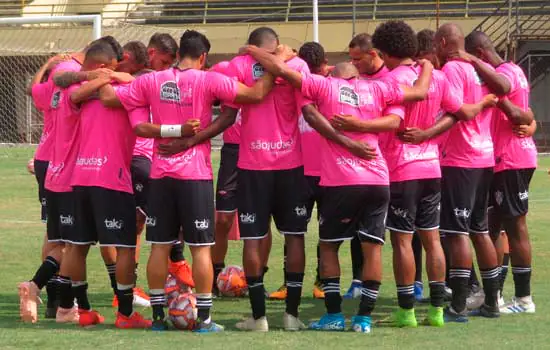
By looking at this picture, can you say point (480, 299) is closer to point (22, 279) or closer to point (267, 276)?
point (267, 276)

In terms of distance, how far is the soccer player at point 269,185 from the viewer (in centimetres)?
895

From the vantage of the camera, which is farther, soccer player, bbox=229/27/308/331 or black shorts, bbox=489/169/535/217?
black shorts, bbox=489/169/535/217

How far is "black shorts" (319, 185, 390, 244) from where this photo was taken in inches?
343


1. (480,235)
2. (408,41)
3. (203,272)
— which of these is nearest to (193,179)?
(203,272)

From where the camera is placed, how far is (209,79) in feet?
28.6

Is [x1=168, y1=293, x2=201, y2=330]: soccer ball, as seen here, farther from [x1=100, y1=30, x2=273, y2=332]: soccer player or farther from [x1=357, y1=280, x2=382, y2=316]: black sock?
[x1=357, y1=280, x2=382, y2=316]: black sock

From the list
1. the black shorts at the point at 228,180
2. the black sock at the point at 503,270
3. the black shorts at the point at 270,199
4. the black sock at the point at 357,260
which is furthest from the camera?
the black shorts at the point at 228,180

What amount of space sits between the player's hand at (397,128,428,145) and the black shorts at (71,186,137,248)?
2286 mm

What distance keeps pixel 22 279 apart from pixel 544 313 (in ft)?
17.8

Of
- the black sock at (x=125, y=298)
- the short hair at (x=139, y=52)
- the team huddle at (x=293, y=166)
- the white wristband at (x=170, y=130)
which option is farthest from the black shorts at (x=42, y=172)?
the white wristband at (x=170, y=130)

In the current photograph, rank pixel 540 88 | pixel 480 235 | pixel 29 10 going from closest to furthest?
pixel 480 235 → pixel 540 88 → pixel 29 10

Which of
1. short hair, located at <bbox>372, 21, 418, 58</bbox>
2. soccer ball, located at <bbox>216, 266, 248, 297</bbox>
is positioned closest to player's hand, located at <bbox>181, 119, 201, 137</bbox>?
short hair, located at <bbox>372, 21, 418, 58</bbox>

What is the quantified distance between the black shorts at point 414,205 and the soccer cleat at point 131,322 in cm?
213

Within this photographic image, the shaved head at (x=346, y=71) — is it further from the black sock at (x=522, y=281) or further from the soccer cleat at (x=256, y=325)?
the black sock at (x=522, y=281)
